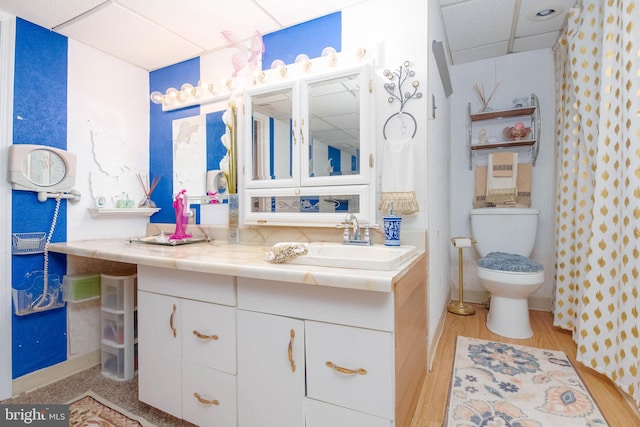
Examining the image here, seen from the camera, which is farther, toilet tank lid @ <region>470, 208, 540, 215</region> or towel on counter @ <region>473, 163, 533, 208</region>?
towel on counter @ <region>473, 163, 533, 208</region>

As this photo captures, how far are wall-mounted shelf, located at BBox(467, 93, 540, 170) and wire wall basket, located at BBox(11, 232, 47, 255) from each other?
11.0 feet

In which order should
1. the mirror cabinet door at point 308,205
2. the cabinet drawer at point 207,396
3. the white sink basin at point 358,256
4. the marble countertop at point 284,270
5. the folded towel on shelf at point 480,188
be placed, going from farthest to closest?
the folded towel on shelf at point 480,188 → the mirror cabinet door at point 308,205 → the cabinet drawer at point 207,396 → the white sink basin at point 358,256 → the marble countertop at point 284,270

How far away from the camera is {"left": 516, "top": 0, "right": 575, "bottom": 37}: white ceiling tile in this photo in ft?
6.52

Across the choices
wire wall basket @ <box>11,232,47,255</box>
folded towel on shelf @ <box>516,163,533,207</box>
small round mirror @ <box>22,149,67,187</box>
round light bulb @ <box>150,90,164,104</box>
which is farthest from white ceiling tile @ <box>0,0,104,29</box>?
folded towel on shelf @ <box>516,163,533,207</box>

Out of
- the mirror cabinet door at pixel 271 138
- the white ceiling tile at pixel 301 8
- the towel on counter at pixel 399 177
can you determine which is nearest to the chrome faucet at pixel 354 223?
the towel on counter at pixel 399 177

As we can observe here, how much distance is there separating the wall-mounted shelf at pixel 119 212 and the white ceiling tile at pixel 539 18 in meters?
3.00

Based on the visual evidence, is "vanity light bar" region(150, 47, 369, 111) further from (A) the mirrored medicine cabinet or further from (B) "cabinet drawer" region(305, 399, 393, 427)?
(B) "cabinet drawer" region(305, 399, 393, 427)

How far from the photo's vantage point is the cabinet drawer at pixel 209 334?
4.15ft

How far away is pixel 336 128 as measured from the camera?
1.67 metres

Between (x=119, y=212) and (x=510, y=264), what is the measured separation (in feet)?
9.32

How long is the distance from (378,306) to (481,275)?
159cm

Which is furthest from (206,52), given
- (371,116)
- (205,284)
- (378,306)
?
(378,306)

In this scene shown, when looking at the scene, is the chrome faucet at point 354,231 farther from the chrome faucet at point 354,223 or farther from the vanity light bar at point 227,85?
the vanity light bar at point 227,85

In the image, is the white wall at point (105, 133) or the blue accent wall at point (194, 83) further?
the white wall at point (105, 133)
